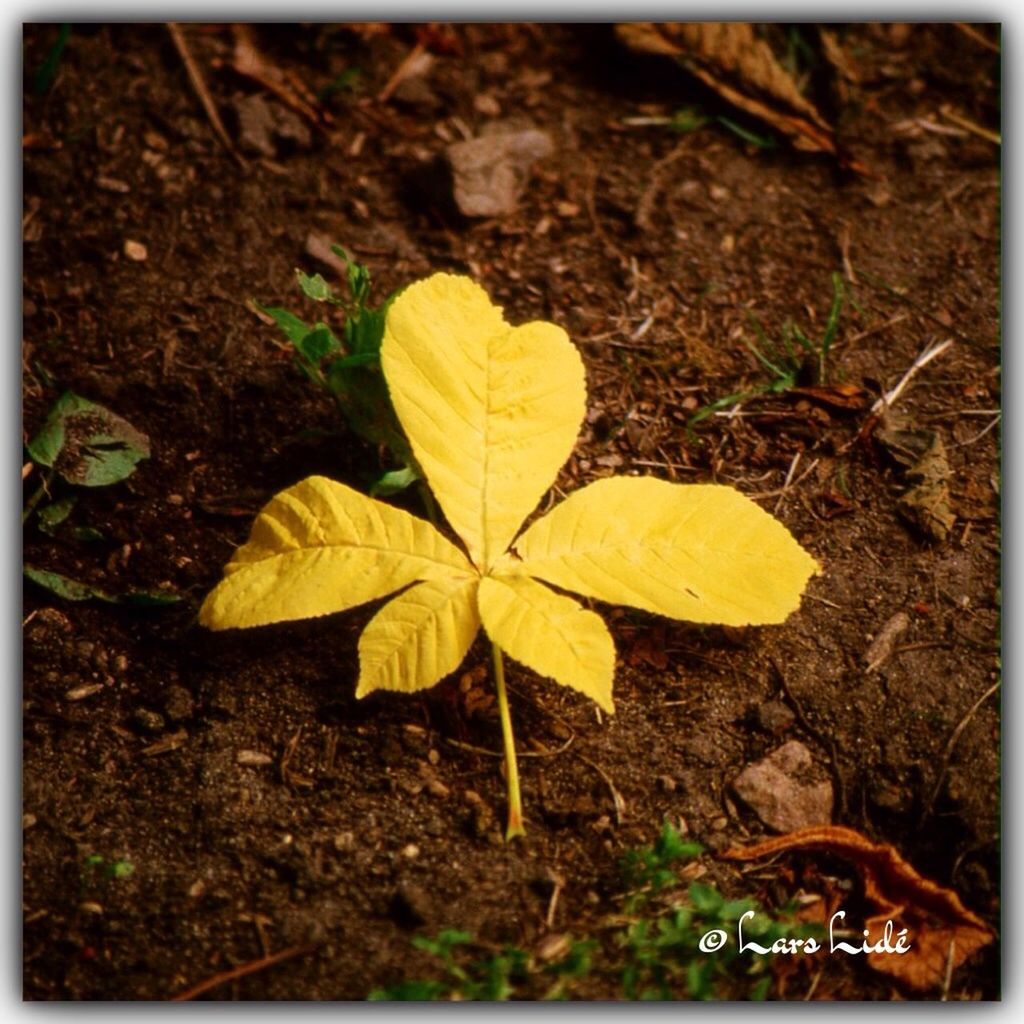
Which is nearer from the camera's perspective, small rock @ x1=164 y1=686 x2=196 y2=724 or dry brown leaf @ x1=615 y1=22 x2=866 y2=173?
small rock @ x1=164 y1=686 x2=196 y2=724

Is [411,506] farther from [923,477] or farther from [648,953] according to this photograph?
[923,477]

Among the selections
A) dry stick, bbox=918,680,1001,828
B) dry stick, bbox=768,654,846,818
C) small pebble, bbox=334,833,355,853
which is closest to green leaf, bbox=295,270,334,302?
small pebble, bbox=334,833,355,853

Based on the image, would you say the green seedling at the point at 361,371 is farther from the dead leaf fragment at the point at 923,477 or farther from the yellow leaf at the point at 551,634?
the dead leaf fragment at the point at 923,477

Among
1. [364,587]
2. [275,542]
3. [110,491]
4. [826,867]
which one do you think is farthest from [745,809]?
[110,491]

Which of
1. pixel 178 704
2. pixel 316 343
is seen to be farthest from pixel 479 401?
pixel 178 704

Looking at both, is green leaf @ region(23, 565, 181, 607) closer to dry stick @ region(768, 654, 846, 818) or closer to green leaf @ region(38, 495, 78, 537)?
green leaf @ region(38, 495, 78, 537)

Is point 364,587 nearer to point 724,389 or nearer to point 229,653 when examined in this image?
point 229,653
